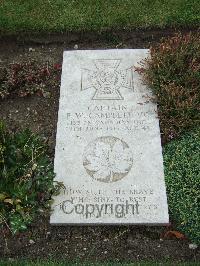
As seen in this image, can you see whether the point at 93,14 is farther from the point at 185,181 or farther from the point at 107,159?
the point at 185,181

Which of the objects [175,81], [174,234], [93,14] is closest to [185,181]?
[174,234]

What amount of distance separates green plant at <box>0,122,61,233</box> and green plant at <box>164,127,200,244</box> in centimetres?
126

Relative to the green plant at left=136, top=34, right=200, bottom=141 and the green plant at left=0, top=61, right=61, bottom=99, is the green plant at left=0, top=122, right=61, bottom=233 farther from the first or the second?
the green plant at left=136, top=34, right=200, bottom=141

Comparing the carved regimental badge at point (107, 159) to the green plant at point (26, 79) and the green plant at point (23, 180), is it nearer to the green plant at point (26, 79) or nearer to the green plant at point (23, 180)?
the green plant at point (23, 180)

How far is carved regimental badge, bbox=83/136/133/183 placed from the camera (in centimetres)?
541

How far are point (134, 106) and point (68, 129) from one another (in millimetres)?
863

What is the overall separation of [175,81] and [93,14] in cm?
186

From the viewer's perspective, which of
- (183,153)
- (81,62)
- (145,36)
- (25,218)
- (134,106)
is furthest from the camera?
(145,36)

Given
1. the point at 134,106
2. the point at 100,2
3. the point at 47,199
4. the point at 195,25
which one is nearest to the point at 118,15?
the point at 100,2

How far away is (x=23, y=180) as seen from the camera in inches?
205

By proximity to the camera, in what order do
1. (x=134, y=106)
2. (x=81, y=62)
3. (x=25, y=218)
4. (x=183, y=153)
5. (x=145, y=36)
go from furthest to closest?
(x=145, y=36) < (x=81, y=62) < (x=134, y=106) < (x=183, y=153) < (x=25, y=218)

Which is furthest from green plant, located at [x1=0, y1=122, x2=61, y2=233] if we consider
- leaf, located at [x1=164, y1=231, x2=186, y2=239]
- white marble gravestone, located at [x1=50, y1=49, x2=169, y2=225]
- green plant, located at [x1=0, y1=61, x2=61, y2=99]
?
leaf, located at [x1=164, y1=231, x2=186, y2=239]

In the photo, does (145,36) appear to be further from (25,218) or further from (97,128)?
(25,218)

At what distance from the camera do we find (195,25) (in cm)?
704
